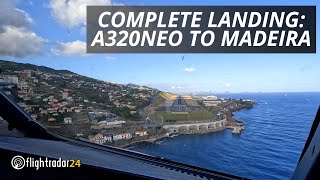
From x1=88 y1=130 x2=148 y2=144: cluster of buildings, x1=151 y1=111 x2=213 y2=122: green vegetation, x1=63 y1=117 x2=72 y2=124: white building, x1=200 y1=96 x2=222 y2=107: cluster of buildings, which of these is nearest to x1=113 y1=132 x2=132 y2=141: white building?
x1=88 y1=130 x2=148 y2=144: cluster of buildings

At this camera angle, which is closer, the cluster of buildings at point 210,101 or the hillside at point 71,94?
the hillside at point 71,94

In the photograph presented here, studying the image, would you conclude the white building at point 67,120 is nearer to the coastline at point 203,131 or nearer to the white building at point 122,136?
Result: the white building at point 122,136

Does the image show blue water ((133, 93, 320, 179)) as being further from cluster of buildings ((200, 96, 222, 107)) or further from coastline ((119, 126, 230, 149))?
cluster of buildings ((200, 96, 222, 107))

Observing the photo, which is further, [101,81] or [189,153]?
[101,81]

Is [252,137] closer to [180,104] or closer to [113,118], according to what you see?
[180,104]

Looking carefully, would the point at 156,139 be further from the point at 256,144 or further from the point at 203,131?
the point at 256,144

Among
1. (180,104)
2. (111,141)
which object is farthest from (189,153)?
(111,141)

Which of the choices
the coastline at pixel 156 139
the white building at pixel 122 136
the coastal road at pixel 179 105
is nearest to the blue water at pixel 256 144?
the coastline at pixel 156 139

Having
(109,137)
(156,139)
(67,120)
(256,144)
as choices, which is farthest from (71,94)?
(256,144)
